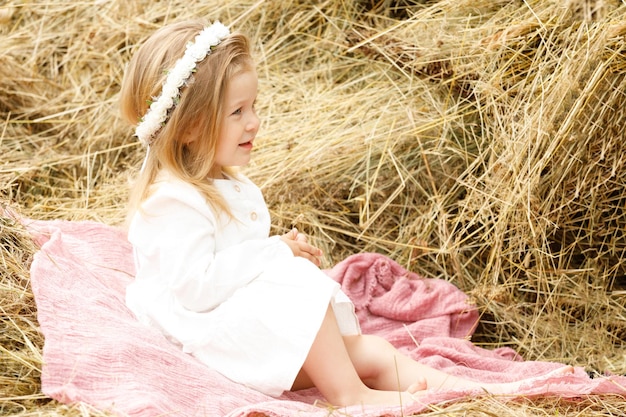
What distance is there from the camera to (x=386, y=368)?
96.3 inches

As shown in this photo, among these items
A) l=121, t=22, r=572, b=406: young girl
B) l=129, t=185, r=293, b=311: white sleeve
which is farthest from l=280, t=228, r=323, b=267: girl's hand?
l=129, t=185, r=293, b=311: white sleeve

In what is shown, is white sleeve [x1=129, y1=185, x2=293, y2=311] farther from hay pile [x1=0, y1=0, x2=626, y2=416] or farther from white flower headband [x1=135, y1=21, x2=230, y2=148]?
hay pile [x1=0, y1=0, x2=626, y2=416]

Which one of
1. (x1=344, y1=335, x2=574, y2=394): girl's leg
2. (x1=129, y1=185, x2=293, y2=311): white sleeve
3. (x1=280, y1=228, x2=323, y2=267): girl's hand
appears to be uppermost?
(x1=129, y1=185, x2=293, y2=311): white sleeve

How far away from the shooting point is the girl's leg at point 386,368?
2.40 meters

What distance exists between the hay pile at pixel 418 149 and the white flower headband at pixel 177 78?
52cm

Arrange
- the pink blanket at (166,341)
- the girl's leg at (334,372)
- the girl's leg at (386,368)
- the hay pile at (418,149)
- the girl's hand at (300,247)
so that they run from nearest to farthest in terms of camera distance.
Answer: the pink blanket at (166,341)
the girl's leg at (334,372)
the girl's leg at (386,368)
the girl's hand at (300,247)
the hay pile at (418,149)

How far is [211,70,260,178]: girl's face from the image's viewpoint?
8.03 ft

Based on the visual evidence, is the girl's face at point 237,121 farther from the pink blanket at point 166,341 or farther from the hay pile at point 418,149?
the hay pile at point 418,149

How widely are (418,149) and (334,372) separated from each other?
1.18 meters

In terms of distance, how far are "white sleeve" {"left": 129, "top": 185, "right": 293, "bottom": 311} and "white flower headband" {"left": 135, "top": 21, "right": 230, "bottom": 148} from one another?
206 millimetres

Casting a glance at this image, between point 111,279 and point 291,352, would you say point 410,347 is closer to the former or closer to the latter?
point 291,352

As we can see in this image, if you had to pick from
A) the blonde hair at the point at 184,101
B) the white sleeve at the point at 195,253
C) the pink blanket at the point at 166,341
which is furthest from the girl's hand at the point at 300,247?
the pink blanket at the point at 166,341

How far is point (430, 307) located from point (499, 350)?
0.83ft

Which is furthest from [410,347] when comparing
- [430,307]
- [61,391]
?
[61,391]
